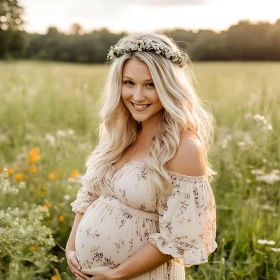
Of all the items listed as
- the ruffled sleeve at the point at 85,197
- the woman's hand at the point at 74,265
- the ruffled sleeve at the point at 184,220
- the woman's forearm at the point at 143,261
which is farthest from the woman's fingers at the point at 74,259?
the ruffled sleeve at the point at 184,220

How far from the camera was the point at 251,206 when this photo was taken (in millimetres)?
3840

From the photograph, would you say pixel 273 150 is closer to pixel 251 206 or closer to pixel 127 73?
pixel 251 206

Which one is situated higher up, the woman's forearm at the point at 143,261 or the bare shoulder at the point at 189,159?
the bare shoulder at the point at 189,159

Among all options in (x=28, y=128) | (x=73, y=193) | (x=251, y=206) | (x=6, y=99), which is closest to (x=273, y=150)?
(x=251, y=206)

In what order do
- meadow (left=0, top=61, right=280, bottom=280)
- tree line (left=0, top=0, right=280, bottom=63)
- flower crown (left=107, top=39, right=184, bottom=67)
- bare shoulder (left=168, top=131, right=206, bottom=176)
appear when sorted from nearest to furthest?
bare shoulder (left=168, top=131, right=206, bottom=176) → flower crown (left=107, top=39, right=184, bottom=67) → meadow (left=0, top=61, right=280, bottom=280) → tree line (left=0, top=0, right=280, bottom=63)

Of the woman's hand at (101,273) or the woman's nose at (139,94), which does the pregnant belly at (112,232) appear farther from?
the woman's nose at (139,94)

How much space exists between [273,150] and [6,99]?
14.2 feet

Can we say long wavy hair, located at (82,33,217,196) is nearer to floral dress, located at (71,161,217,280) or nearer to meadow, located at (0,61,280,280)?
floral dress, located at (71,161,217,280)

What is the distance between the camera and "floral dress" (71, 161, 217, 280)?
1.97 metres

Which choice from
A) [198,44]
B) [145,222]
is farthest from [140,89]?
[198,44]

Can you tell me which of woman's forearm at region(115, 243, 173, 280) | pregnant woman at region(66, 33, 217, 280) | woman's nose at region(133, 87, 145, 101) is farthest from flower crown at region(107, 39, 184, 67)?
woman's forearm at region(115, 243, 173, 280)

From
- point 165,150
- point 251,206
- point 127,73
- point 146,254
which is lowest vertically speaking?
point 251,206

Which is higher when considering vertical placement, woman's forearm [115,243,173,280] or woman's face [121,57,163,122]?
woman's face [121,57,163,122]

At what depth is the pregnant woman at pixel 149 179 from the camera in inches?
78.0
